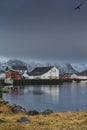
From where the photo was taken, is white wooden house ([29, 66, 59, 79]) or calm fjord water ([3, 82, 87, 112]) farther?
white wooden house ([29, 66, 59, 79])

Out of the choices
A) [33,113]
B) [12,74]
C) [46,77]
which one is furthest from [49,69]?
[33,113]

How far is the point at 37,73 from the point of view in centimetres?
17862

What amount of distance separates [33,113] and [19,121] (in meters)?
4.59

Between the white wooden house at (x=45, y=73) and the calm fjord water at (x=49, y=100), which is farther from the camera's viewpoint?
the white wooden house at (x=45, y=73)

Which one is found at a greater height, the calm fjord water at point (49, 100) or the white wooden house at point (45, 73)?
the white wooden house at point (45, 73)

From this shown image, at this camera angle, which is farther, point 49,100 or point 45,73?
point 45,73

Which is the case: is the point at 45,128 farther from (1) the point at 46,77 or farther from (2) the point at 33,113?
(1) the point at 46,77

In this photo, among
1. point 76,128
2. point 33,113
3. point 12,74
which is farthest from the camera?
point 12,74

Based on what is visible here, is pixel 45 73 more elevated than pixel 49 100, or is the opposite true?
pixel 45 73

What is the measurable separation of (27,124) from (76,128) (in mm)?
2405

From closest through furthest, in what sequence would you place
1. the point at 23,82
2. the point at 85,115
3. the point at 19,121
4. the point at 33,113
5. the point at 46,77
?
the point at 19,121, the point at 85,115, the point at 33,113, the point at 23,82, the point at 46,77

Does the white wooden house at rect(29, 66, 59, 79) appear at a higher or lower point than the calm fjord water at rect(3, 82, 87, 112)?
higher

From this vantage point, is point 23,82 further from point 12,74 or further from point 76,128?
point 76,128

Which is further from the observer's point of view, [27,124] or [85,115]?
[85,115]
